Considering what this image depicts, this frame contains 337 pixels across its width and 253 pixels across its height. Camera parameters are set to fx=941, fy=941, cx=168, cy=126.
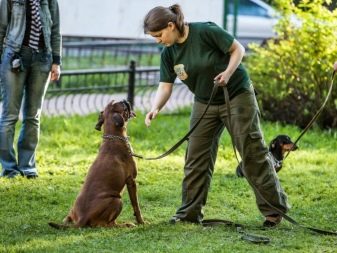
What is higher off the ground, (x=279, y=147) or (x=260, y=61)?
(x=279, y=147)

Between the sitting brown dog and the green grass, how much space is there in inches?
4.7

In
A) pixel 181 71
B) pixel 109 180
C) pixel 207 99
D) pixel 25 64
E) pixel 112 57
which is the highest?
pixel 181 71

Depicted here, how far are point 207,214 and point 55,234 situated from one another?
5.19 feet

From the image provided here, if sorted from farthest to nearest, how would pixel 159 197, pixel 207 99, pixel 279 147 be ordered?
pixel 279 147 → pixel 159 197 → pixel 207 99

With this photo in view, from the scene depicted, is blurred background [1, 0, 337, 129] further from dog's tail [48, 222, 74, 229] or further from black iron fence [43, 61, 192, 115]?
dog's tail [48, 222, 74, 229]

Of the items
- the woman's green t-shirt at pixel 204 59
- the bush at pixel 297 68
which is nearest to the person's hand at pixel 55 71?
the woman's green t-shirt at pixel 204 59

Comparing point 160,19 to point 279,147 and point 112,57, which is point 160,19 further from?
point 112,57

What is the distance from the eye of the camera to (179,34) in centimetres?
675

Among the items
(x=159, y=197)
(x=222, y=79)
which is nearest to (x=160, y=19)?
(x=222, y=79)

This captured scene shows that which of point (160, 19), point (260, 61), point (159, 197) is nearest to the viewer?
point (160, 19)

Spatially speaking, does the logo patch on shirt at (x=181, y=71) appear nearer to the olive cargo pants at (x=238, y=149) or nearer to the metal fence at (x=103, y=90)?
the olive cargo pants at (x=238, y=149)

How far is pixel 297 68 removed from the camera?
12.8m

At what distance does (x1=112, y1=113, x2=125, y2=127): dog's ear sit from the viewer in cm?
711

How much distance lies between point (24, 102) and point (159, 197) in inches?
63.4
